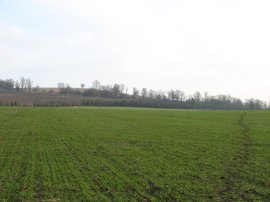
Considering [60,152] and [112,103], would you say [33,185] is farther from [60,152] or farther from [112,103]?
[112,103]

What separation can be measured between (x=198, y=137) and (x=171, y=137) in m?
3.43

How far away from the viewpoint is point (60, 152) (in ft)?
87.6

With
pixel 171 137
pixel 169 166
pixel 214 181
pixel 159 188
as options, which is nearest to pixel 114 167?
pixel 169 166

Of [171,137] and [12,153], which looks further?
[171,137]

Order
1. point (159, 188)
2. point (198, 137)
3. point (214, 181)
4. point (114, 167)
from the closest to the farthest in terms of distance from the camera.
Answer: point (159, 188) < point (214, 181) < point (114, 167) < point (198, 137)

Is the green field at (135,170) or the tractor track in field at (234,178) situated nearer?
the tractor track in field at (234,178)

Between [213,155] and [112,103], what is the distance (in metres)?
160

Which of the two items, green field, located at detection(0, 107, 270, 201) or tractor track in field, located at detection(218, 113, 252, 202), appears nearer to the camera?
tractor track in field, located at detection(218, 113, 252, 202)

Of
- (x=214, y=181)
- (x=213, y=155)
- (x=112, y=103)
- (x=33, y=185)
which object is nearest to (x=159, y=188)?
(x=214, y=181)

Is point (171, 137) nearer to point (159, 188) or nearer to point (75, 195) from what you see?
point (159, 188)

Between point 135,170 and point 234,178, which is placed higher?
point 234,178

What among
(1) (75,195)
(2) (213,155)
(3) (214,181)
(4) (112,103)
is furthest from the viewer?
(4) (112,103)

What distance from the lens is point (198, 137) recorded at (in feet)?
120

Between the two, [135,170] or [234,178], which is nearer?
[234,178]
